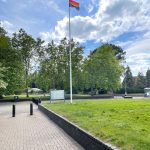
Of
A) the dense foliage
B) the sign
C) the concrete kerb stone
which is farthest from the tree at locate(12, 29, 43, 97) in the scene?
the concrete kerb stone

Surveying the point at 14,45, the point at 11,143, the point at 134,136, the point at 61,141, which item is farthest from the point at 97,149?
the point at 14,45

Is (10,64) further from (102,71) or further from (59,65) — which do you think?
(102,71)

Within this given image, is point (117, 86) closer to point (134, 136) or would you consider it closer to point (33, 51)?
point (33, 51)

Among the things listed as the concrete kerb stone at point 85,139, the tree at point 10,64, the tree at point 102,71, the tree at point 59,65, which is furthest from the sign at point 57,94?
the tree at point 102,71

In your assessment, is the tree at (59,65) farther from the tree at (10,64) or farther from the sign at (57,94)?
the sign at (57,94)

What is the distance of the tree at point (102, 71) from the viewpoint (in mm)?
59219

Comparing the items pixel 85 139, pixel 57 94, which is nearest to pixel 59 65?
pixel 57 94

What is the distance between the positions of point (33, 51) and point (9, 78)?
1056cm

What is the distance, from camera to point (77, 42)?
57906mm

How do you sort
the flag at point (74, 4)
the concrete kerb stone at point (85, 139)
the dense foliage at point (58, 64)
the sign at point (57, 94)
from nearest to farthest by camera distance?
the concrete kerb stone at point (85, 139) → the flag at point (74, 4) → the sign at point (57, 94) → the dense foliage at point (58, 64)

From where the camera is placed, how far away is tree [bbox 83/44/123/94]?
194 feet

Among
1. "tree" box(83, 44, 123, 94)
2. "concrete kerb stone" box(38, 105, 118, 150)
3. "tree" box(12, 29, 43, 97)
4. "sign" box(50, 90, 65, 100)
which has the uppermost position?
"tree" box(12, 29, 43, 97)

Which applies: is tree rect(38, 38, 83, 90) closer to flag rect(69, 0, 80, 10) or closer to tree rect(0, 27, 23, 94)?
tree rect(0, 27, 23, 94)

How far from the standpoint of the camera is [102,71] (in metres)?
59.4
